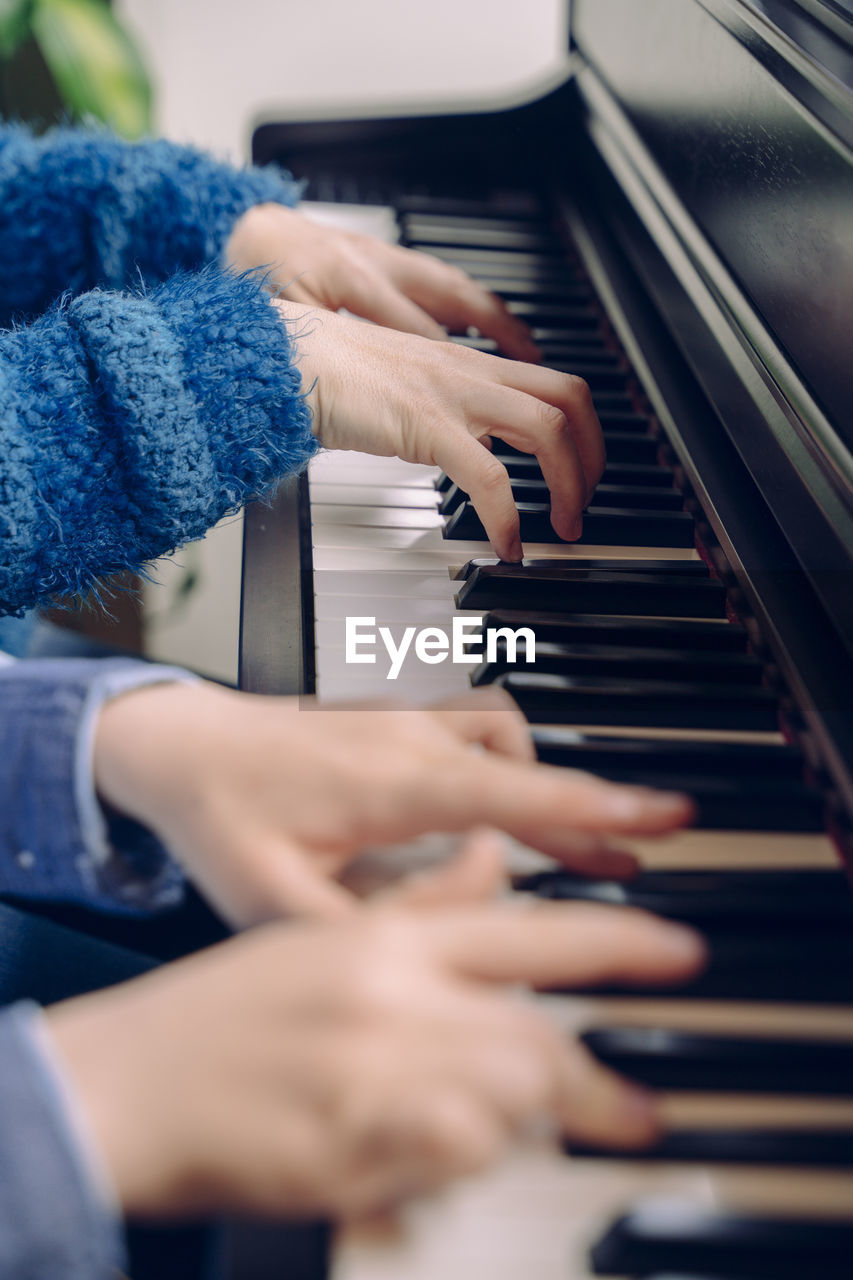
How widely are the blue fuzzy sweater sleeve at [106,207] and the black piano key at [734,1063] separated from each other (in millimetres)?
803

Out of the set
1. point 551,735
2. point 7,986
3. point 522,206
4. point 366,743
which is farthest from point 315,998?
point 522,206

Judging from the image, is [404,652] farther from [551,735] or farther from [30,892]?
[30,892]

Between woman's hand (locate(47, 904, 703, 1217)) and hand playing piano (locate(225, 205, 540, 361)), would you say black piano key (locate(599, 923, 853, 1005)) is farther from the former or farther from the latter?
hand playing piano (locate(225, 205, 540, 361))

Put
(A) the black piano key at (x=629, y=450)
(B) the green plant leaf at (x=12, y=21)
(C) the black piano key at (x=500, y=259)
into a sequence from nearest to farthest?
1. (A) the black piano key at (x=629, y=450)
2. (C) the black piano key at (x=500, y=259)
3. (B) the green plant leaf at (x=12, y=21)

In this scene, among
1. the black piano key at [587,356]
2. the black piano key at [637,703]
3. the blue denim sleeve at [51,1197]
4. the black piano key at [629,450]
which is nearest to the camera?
the blue denim sleeve at [51,1197]

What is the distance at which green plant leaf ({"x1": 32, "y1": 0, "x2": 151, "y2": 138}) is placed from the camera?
51.6 inches

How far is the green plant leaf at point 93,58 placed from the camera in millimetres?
1312

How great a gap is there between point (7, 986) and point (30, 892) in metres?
0.20

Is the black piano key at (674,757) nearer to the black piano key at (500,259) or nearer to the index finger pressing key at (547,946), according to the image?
the index finger pressing key at (547,946)

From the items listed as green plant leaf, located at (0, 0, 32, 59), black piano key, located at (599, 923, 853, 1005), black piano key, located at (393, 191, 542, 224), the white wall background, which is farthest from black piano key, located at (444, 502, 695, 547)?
the white wall background

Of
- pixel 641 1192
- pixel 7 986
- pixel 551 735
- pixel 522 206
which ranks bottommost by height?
pixel 7 986

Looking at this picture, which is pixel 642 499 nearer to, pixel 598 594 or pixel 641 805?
pixel 598 594

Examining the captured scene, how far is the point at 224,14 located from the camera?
1.92 metres

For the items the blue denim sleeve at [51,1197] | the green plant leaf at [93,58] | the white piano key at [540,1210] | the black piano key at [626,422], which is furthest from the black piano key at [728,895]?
the green plant leaf at [93,58]
